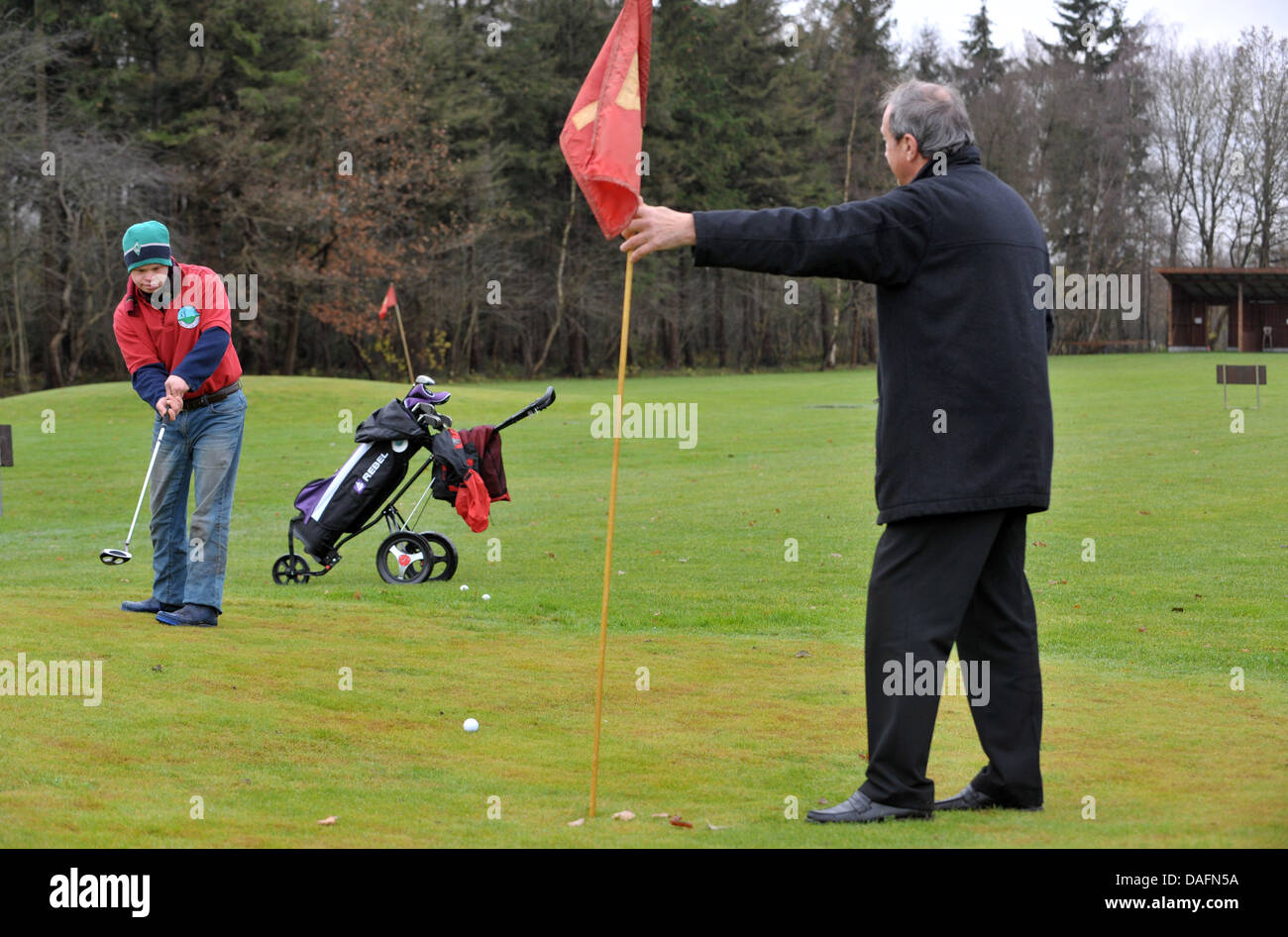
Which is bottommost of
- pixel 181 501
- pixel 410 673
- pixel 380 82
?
pixel 410 673

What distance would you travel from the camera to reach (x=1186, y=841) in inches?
161

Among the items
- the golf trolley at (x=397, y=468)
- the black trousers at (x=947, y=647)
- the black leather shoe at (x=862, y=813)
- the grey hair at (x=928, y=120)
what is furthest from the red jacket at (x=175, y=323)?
the black leather shoe at (x=862, y=813)

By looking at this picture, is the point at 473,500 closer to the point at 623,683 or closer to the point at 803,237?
the point at 623,683

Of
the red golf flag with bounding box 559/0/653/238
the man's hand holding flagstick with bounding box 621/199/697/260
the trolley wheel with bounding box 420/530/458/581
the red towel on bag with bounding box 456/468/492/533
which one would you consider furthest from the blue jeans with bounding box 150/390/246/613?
the man's hand holding flagstick with bounding box 621/199/697/260

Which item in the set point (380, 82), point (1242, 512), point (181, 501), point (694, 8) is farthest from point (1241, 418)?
point (694, 8)

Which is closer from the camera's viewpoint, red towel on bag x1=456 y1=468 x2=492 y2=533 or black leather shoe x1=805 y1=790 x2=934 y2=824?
black leather shoe x1=805 y1=790 x2=934 y2=824

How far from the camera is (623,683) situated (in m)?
7.51

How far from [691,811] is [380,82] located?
171 feet

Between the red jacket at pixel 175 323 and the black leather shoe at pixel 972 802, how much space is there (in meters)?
5.35

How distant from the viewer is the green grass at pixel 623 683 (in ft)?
15.7

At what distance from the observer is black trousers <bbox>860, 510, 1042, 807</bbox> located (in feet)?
15.6

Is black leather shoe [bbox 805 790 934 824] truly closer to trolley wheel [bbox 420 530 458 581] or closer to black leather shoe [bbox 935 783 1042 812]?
black leather shoe [bbox 935 783 1042 812]

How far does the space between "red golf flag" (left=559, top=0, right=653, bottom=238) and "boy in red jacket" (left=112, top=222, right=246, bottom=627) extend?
3923mm
